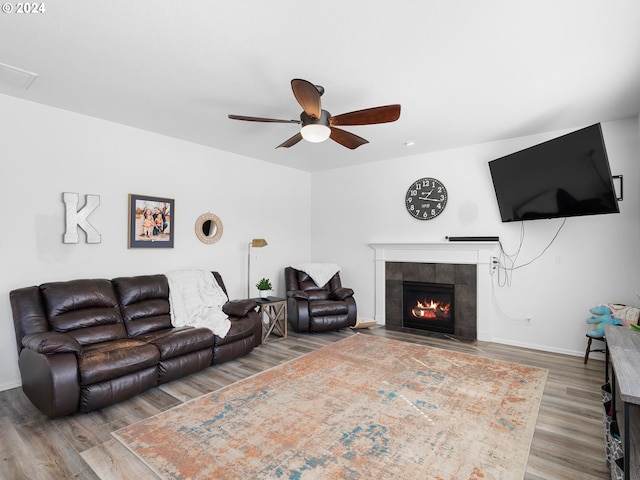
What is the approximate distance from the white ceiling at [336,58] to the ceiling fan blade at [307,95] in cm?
34

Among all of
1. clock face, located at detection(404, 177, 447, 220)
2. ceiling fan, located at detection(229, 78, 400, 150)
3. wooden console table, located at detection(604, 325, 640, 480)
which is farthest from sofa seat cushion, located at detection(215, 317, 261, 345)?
wooden console table, located at detection(604, 325, 640, 480)

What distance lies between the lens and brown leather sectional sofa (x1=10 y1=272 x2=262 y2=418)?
8.38 ft

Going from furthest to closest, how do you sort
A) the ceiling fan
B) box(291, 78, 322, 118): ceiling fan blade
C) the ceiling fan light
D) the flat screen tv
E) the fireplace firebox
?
the fireplace firebox < the flat screen tv < the ceiling fan light < the ceiling fan < box(291, 78, 322, 118): ceiling fan blade

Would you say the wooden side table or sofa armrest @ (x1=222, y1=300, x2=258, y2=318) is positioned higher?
sofa armrest @ (x1=222, y1=300, x2=258, y2=318)

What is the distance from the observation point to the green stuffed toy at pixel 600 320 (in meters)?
3.54

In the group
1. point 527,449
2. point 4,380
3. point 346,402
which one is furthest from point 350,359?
point 4,380

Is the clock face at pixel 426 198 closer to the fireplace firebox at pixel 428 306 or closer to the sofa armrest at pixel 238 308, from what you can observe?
the fireplace firebox at pixel 428 306

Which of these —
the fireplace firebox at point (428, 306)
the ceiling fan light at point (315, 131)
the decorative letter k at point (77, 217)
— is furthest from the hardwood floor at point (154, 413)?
the ceiling fan light at point (315, 131)

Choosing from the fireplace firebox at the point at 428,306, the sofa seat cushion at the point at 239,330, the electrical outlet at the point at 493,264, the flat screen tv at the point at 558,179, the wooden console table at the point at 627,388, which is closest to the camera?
the wooden console table at the point at 627,388

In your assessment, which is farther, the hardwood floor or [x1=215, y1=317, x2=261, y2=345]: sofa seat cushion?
[x1=215, y1=317, x2=261, y2=345]: sofa seat cushion

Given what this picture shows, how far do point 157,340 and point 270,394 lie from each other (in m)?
1.18

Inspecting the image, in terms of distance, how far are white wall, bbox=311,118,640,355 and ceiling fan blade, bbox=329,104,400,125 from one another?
2629 millimetres

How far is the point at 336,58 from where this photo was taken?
8.26 ft

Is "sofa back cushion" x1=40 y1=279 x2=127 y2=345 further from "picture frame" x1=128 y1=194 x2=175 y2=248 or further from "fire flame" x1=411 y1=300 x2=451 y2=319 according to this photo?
"fire flame" x1=411 y1=300 x2=451 y2=319
